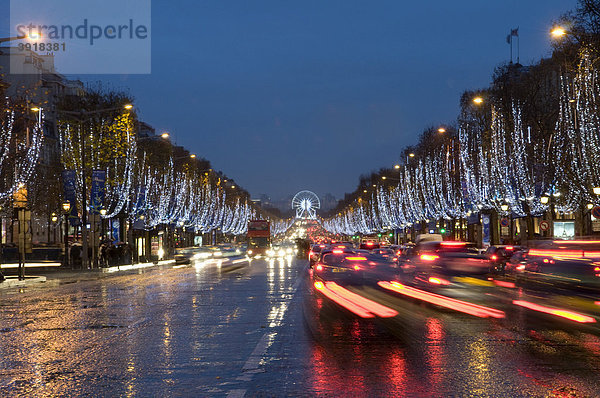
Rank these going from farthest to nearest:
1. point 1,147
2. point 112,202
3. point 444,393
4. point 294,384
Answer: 1. point 112,202
2. point 1,147
3. point 294,384
4. point 444,393

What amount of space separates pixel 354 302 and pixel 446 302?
95.6 inches

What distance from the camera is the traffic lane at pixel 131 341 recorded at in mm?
9156

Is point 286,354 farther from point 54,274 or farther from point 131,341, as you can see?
point 54,274

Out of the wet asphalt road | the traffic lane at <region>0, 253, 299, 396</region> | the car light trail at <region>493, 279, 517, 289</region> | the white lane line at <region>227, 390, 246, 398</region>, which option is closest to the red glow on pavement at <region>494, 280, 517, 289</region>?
the car light trail at <region>493, 279, 517, 289</region>

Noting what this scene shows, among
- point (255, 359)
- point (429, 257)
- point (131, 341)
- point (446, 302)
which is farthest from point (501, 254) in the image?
point (255, 359)

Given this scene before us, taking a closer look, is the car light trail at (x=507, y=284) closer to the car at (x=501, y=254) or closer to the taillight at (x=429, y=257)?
the taillight at (x=429, y=257)

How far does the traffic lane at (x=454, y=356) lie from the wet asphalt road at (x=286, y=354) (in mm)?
17

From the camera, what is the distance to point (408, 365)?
399 inches

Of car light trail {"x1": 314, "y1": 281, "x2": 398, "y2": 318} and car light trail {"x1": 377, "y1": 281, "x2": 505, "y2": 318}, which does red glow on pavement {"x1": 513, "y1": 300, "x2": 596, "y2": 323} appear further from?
car light trail {"x1": 314, "y1": 281, "x2": 398, "y2": 318}

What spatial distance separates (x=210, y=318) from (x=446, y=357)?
719 centimetres

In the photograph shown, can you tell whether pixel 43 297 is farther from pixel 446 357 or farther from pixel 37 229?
pixel 37 229

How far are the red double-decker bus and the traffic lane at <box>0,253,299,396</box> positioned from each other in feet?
185

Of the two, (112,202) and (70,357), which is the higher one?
(112,202)

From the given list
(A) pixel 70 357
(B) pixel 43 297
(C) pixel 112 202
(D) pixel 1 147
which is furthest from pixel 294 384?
(C) pixel 112 202
